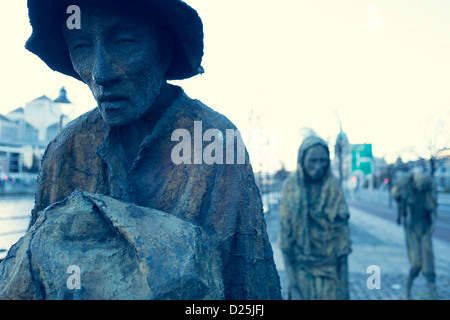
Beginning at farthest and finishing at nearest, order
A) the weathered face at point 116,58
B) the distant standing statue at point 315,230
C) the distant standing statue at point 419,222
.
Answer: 1. the distant standing statue at point 419,222
2. the distant standing statue at point 315,230
3. the weathered face at point 116,58

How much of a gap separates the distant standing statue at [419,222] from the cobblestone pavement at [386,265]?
0.59 meters

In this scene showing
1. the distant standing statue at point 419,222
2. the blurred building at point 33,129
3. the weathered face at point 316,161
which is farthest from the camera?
the distant standing statue at point 419,222

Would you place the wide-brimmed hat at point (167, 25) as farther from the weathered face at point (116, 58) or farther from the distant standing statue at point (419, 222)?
the distant standing statue at point (419, 222)

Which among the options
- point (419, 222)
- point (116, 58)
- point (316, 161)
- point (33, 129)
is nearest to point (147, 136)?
point (116, 58)

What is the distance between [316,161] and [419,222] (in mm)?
3724

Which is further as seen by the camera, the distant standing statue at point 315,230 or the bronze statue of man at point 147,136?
the distant standing statue at point 315,230

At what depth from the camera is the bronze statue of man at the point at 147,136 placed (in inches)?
52.0

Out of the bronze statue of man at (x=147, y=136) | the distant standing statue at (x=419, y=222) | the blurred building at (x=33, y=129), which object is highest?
the blurred building at (x=33, y=129)

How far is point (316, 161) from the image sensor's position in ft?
18.6

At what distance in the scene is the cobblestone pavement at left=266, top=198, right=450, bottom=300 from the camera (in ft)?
26.0

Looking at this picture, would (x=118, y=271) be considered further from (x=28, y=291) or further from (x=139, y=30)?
(x=139, y=30)

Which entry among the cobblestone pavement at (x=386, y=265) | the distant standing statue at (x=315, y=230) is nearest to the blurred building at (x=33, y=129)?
the distant standing statue at (x=315, y=230)

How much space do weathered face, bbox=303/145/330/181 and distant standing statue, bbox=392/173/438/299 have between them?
3387mm
